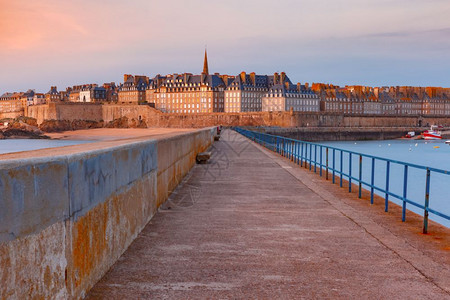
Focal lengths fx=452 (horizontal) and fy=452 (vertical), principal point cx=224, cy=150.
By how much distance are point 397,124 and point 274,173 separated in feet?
396

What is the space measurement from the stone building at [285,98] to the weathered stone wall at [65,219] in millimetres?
115909

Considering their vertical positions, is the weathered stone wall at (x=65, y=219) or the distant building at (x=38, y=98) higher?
the distant building at (x=38, y=98)

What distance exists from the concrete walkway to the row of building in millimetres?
101451

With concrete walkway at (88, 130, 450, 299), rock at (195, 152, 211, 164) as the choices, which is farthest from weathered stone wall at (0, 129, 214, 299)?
rock at (195, 152, 211, 164)

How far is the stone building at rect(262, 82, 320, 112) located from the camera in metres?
122

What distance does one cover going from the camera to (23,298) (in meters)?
2.81

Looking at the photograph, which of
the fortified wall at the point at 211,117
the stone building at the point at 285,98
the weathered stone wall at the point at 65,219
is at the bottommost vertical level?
the fortified wall at the point at 211,117

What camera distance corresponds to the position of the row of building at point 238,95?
406 feet

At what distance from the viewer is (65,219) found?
3.39 m

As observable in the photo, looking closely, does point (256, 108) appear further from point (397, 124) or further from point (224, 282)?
Result: point (224, 282)

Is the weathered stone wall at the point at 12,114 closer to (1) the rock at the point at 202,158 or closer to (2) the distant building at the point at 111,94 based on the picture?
(2) the distant building at the point at 111,94

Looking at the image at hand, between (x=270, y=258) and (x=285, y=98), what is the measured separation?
118 metres

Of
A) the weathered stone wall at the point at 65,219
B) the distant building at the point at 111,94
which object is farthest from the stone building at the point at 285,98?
the weathered stone wall at the point at 65,219

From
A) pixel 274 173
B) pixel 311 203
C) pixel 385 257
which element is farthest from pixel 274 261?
pixel 274 173
